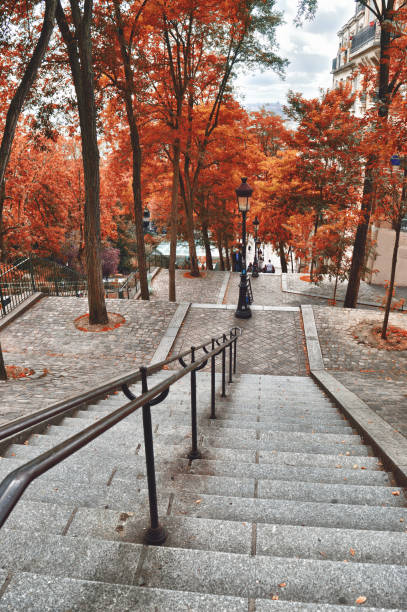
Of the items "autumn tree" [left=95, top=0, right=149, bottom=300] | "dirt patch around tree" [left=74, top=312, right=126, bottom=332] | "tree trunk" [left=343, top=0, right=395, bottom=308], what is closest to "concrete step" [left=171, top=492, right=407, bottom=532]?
"dirt patch around tree" [left=74, top=312, right=126, bottom=332]

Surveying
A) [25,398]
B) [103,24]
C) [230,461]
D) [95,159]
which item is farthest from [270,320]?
[103,24]

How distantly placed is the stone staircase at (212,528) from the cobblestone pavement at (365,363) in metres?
2.18

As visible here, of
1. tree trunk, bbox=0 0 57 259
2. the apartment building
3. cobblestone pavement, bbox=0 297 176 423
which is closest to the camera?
tree trunk, bbox=0 0 57 259

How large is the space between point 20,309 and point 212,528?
11510mm

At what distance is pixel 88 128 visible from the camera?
10.0m

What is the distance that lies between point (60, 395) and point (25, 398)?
0.55 m

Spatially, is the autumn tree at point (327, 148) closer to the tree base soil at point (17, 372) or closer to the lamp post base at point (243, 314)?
the lamp post base at point (243, 314)

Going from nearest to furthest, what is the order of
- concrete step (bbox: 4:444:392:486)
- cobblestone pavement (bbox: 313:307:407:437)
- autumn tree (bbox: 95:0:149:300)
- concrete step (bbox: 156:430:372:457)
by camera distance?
1. concrete step (bbox: 4:444:392:486)
2. concrete step (bbox: 156:430:372:457)
3. cobblestone pavement (bbox: 313:307:407:437)
4. autumn tree (bbox: 95:0:149:300)

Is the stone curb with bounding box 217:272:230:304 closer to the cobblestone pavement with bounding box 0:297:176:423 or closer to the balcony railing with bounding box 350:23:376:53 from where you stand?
the cobblestone pavement with bounding box 0:297:176:423

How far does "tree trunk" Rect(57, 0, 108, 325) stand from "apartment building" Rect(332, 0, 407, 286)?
8739mm

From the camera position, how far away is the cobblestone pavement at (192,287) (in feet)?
60.2

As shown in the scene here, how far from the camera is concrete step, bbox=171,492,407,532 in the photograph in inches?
91.4

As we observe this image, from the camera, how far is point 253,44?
635 inches

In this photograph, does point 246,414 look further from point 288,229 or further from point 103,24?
point 288,229
